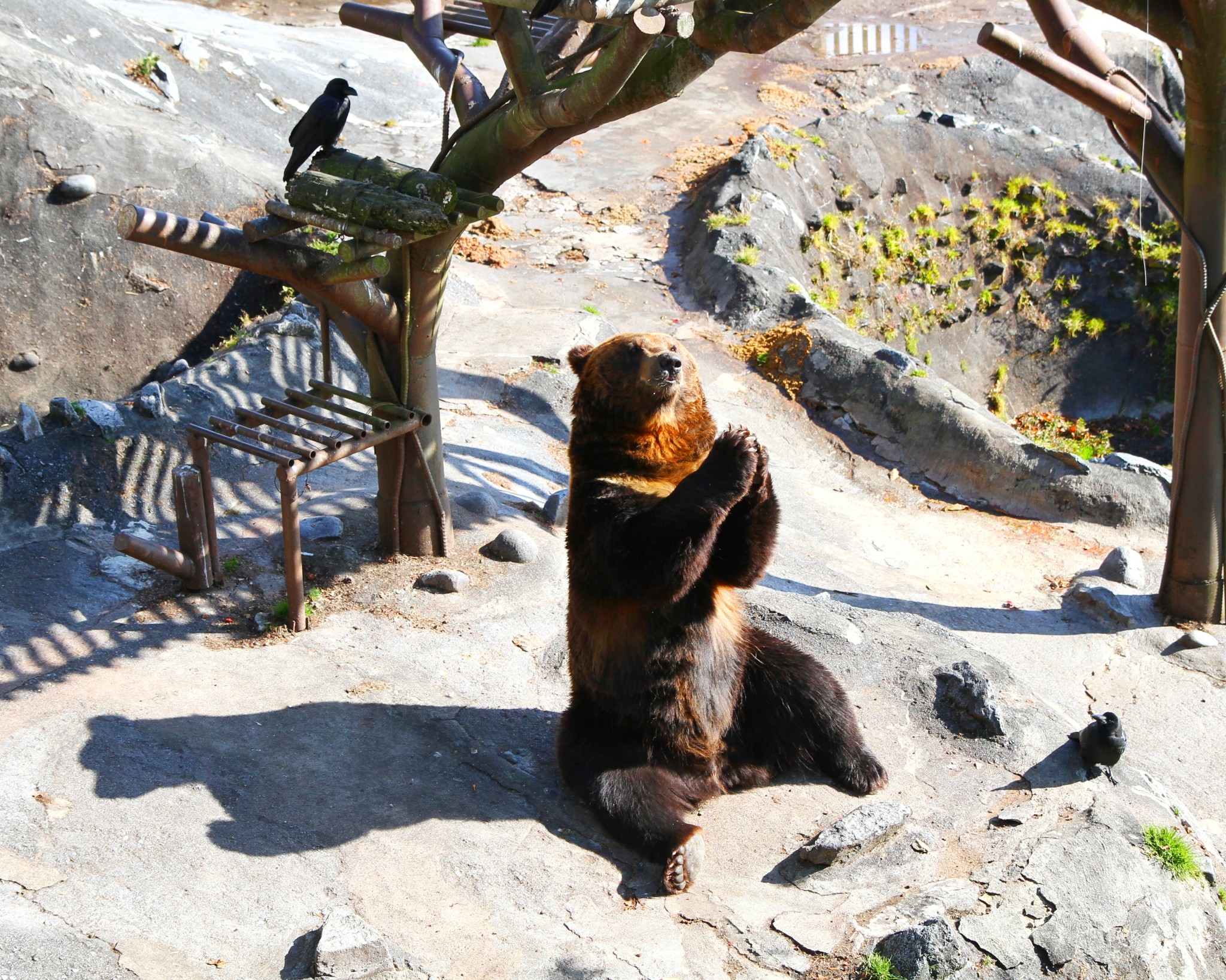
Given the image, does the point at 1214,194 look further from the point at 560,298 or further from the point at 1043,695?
the point at 560,298

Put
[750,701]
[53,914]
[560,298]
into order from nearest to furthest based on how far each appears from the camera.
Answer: [53,914] → [750,701] → [560,298]

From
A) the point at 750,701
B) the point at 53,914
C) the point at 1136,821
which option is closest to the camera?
the point at 53,914

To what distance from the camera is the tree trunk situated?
7176 mm

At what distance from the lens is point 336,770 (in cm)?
475

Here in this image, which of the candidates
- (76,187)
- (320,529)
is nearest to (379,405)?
(320,529)

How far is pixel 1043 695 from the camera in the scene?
699 cm

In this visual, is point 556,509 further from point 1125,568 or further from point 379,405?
point 1125,568

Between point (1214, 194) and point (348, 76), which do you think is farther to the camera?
point (348, 76)

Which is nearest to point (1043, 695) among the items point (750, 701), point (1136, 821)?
point (1136, 821)

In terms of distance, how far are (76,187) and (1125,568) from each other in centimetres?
936

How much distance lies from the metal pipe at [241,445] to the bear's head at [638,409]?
164 cm

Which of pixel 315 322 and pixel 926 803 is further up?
pixel 315 322

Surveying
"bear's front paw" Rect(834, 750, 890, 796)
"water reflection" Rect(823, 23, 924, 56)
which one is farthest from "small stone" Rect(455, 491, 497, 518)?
"water reflection" Rect(823, 23, 924, 56)

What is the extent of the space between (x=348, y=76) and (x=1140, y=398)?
11.6 meters
